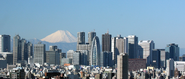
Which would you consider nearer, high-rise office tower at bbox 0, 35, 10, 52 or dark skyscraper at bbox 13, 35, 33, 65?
dark skyscraper at bbox 13, 35, 33, 65

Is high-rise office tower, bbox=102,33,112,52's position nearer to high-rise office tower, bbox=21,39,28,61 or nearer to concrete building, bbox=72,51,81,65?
concrete building, bbox=72,51,81,65

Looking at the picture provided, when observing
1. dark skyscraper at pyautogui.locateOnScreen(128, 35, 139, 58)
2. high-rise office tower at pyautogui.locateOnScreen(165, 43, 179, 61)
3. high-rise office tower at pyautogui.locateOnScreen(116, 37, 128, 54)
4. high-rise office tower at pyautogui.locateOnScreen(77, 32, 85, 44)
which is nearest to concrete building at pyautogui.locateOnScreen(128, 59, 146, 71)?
high-rise office tower at pyautogui.locateOnScreen(116, 37, 128, 54)

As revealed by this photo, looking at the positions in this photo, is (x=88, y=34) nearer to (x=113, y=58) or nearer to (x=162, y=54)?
(x=113, y=58)

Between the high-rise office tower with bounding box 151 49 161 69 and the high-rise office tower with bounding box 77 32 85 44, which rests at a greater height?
the high-rise office tower with bounding box 77 32 85 44

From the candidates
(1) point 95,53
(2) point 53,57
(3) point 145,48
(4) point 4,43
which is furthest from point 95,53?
(4) point 4,43

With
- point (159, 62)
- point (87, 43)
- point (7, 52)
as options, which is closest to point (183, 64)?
point (159, 62)

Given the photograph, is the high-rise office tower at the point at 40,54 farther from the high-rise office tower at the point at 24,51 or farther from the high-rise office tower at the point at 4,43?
the high-rise office tower at the point at 4,43

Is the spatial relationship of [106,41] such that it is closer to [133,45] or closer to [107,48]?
[107,48]
